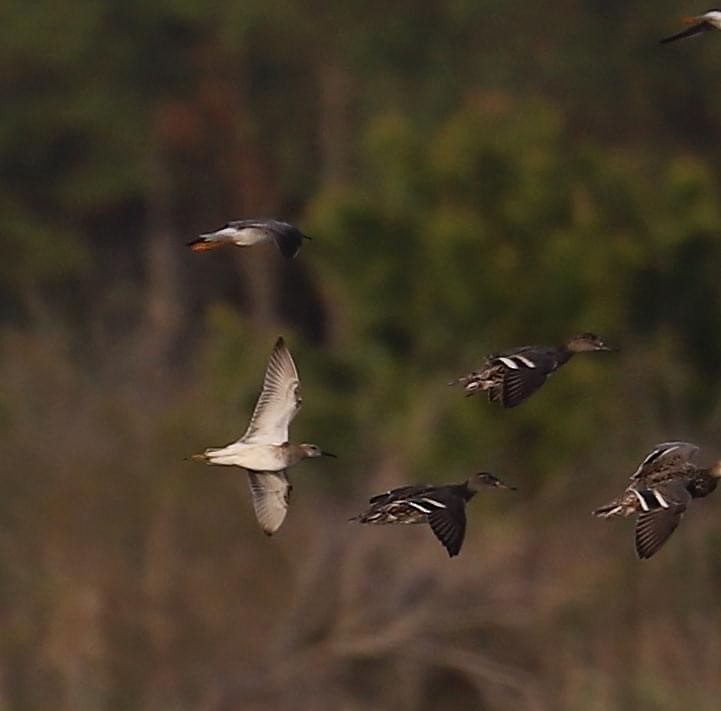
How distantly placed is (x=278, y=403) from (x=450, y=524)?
836mm

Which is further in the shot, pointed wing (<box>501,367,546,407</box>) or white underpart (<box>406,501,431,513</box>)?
white underpart (<box>406,501,431,513</box>)

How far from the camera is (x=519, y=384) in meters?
6.62

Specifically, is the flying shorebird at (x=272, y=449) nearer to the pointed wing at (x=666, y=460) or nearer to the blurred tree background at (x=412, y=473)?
the pointed wing at (x=666, y=460)

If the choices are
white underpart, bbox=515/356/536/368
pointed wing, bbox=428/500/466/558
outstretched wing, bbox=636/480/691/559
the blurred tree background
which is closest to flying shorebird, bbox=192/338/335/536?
pointed wing, bbox=428/500/466/558

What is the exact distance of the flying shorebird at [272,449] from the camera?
7.05 metres

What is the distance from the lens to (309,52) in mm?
33562

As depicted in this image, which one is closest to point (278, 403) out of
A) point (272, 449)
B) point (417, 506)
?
point (272, 449)

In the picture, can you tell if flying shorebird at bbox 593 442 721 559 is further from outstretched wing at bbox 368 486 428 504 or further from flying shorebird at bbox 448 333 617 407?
outstretched wing at bbox 368 486 428 504

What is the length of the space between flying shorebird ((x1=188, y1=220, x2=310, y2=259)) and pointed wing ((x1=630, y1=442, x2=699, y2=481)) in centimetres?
103

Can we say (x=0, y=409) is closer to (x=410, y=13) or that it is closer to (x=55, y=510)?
(x=55, y=510)

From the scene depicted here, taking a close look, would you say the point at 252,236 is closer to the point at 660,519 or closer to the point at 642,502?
the point at 642,502

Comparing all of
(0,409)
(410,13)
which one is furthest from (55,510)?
(410,13)

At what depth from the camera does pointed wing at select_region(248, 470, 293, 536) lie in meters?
7.09

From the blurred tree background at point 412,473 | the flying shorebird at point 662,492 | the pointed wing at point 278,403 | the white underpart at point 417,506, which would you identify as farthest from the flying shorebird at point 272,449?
the blurred tree background at point 412,473
